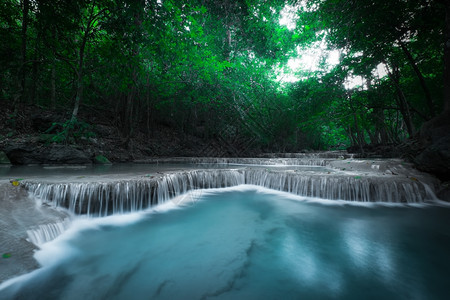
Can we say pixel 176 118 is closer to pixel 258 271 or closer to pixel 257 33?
pixel 257 33

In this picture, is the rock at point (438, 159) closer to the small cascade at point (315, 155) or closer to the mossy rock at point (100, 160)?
the small cascade at point (315, 155)

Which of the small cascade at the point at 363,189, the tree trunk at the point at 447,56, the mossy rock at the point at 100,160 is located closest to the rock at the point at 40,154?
the mossy rock at the point at 100,160

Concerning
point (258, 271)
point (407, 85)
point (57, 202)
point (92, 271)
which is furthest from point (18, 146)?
point (407, 85)

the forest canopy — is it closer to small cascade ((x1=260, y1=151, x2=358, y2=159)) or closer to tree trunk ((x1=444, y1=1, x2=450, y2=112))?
tree trunk ((x1=444, y1=1, x2=450, y2=112))

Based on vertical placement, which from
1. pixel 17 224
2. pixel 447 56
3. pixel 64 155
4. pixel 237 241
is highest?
pixel 447 56

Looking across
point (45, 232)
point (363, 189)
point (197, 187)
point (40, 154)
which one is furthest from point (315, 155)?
point (40, 154)

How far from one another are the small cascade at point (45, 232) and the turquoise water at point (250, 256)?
104 mm

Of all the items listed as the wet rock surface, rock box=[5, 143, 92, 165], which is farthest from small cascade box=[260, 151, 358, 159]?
the wet rock surface

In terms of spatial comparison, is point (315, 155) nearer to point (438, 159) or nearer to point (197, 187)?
point (438, 159)

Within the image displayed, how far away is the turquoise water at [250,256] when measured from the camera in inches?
74.1

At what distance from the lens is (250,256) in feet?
8.34

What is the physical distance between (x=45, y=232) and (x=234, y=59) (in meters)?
13.3

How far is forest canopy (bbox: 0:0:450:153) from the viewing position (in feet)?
21.3

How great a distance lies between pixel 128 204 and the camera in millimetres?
4020
